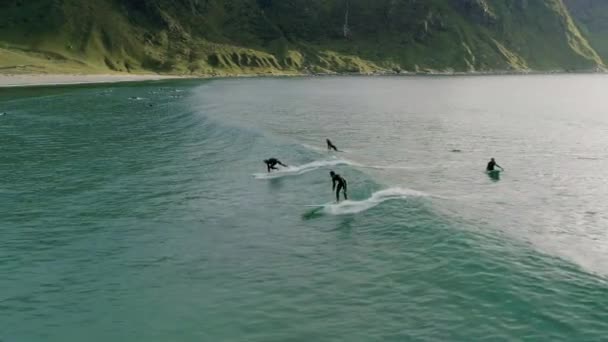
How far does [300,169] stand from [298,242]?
894 inches

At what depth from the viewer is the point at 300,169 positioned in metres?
55.9

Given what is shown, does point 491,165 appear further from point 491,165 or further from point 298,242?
point 298,242

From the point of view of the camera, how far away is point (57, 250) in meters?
32.3

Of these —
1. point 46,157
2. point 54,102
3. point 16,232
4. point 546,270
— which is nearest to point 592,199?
point 546,270

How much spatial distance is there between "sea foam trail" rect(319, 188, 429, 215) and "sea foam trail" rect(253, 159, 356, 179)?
11863 mm

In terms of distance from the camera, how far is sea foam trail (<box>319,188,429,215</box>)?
4034 centimetres

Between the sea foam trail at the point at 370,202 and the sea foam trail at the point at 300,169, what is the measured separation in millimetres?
11863

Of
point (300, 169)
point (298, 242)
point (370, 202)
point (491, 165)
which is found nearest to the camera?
point (298, 242)

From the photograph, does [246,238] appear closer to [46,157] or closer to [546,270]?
[546,270]

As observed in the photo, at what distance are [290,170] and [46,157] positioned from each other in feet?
98.5

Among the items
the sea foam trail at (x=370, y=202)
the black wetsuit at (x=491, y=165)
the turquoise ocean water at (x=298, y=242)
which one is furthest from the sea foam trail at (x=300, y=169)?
the black wetsuit at (x=491, y=165)

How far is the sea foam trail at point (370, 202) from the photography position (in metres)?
40.3

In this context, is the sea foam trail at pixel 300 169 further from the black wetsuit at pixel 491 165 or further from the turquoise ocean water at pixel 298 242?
the black wetsuit at pixel 491 165

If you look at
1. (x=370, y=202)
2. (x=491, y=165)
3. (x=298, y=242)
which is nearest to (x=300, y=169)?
(x=370, y=202)
